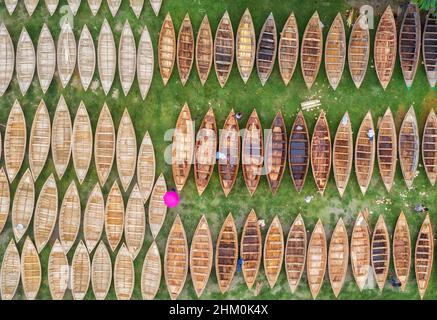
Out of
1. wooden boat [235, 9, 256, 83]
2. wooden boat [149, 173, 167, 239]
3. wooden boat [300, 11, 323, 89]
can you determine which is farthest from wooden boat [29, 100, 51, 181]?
wooden boat [300, 11, 323, 89]

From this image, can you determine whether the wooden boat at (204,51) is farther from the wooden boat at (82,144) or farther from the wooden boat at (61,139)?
the wooden boat at (61,139)

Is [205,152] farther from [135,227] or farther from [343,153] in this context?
[343,153]

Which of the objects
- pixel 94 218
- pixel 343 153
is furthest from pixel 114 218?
pixel 343 153

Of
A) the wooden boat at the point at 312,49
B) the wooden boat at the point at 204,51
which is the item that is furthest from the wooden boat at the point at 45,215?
the wooden boat at the point at 312,49

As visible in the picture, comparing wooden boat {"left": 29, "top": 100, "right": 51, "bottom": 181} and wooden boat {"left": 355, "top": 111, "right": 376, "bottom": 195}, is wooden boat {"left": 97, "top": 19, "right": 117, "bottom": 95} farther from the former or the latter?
wooden boat {"left": 355, "top": 111, "right": 376, "bottom": 195}

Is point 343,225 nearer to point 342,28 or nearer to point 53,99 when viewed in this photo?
point 342,28
